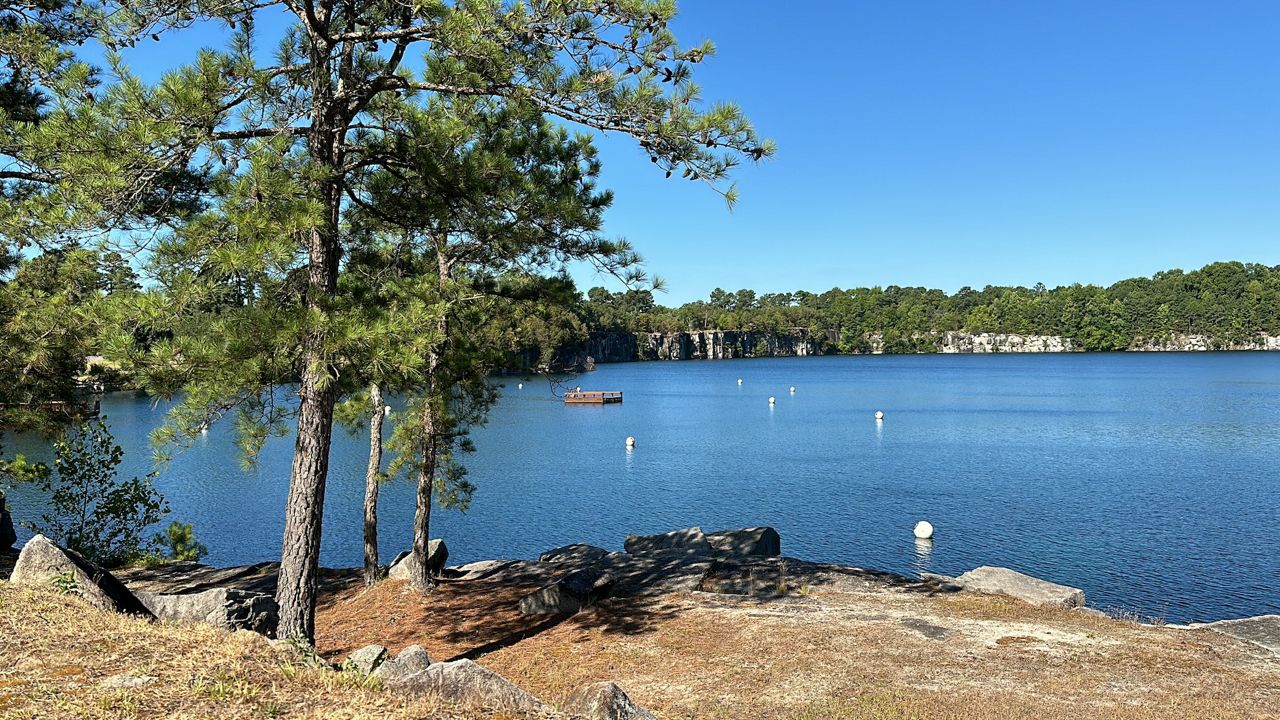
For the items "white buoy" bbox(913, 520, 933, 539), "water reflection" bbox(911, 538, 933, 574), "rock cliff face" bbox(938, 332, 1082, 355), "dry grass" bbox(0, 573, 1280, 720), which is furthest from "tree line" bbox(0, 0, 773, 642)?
"rock cliff face" bbox(938, 332, 1082, 355)

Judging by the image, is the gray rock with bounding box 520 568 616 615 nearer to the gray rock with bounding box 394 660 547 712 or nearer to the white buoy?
the gray rock with bounding box 394 660 547 712

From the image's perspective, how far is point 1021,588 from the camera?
1362 centimetres

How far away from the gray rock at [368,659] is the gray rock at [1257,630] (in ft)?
34.9

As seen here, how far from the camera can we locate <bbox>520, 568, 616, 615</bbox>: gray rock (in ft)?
41.3

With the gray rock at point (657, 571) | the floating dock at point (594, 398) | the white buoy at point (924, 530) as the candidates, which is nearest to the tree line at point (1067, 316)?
the floating dock at point (594, 398)

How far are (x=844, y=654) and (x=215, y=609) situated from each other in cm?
707

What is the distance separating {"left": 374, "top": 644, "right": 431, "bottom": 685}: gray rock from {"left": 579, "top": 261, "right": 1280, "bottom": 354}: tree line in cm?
13637

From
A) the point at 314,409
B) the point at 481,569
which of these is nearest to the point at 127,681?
the point at 314,409

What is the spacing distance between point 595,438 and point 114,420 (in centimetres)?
3363

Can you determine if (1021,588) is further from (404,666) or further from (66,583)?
(66,583)

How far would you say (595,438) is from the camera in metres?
48.7

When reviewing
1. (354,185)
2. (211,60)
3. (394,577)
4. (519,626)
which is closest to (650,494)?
(394,577)

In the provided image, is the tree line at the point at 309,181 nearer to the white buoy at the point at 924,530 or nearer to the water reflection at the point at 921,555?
the water reflection at the point at 921,555

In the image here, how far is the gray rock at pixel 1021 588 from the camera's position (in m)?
12.8
